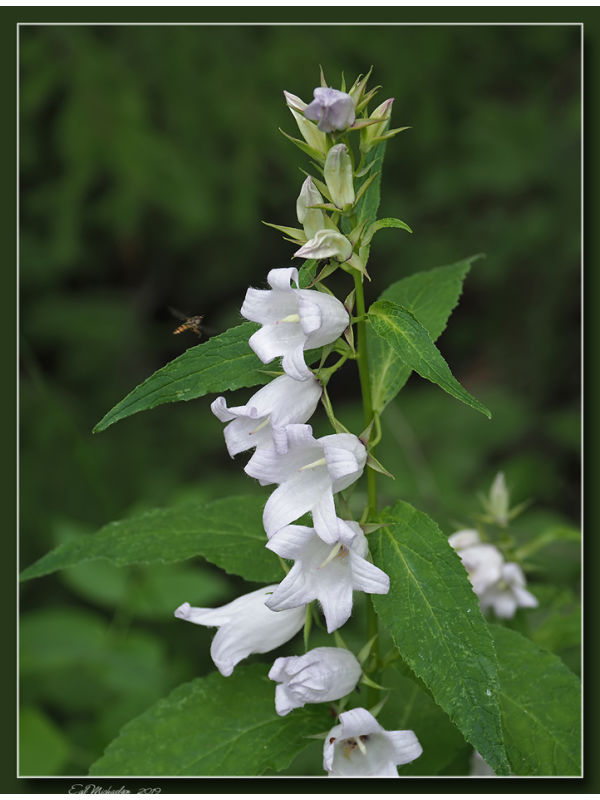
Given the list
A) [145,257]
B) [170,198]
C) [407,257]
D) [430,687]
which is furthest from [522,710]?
[145,257]

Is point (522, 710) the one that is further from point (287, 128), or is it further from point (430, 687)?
point (287, 128)

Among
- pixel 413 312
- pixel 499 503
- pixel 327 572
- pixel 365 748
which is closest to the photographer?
pixel 327 572

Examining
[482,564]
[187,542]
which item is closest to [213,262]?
[482,564]

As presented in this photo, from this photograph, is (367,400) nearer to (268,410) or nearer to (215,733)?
(268,410)

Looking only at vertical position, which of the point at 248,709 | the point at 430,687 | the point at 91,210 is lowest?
the point at 248,709

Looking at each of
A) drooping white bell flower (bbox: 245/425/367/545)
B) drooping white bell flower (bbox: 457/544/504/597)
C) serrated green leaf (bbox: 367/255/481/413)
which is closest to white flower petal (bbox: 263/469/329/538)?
drooping white bell flower (bbox: 245/425/367/545)

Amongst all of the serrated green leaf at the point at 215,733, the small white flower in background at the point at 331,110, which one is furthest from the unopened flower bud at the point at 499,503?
the small white flower in background at the point at 331,110
